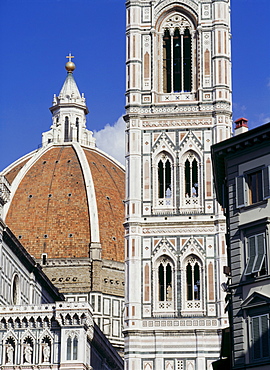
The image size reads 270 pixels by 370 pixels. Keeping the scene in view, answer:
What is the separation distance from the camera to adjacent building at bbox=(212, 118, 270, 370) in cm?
2825

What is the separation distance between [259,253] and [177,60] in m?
29.0

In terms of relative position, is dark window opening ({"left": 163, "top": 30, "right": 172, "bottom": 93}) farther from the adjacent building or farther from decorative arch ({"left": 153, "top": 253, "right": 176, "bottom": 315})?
the adjacent building

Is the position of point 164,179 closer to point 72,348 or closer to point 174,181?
point 174,181

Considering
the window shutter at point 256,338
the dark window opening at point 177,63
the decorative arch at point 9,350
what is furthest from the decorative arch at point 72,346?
the window shutter at point 256,338

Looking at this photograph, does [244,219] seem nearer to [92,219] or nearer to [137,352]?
[137,352]

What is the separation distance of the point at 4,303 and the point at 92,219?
37.3m

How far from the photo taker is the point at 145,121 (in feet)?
180

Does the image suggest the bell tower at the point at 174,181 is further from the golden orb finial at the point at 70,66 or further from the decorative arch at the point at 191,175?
the golden orb finial at the point at 70,66

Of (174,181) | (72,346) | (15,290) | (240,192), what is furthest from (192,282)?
(240,192)

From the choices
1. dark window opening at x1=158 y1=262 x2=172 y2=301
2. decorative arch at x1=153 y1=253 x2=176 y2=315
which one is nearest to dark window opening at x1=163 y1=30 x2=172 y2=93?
decorative arch at x1=153 y1=253 x2=176 y2=315

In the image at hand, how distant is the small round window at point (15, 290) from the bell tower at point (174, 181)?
13.3 m

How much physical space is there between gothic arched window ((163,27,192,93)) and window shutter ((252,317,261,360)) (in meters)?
28.8

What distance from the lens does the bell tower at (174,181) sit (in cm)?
5109

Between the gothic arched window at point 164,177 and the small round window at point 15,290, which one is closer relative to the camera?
the gothic arched window at point 164,177
